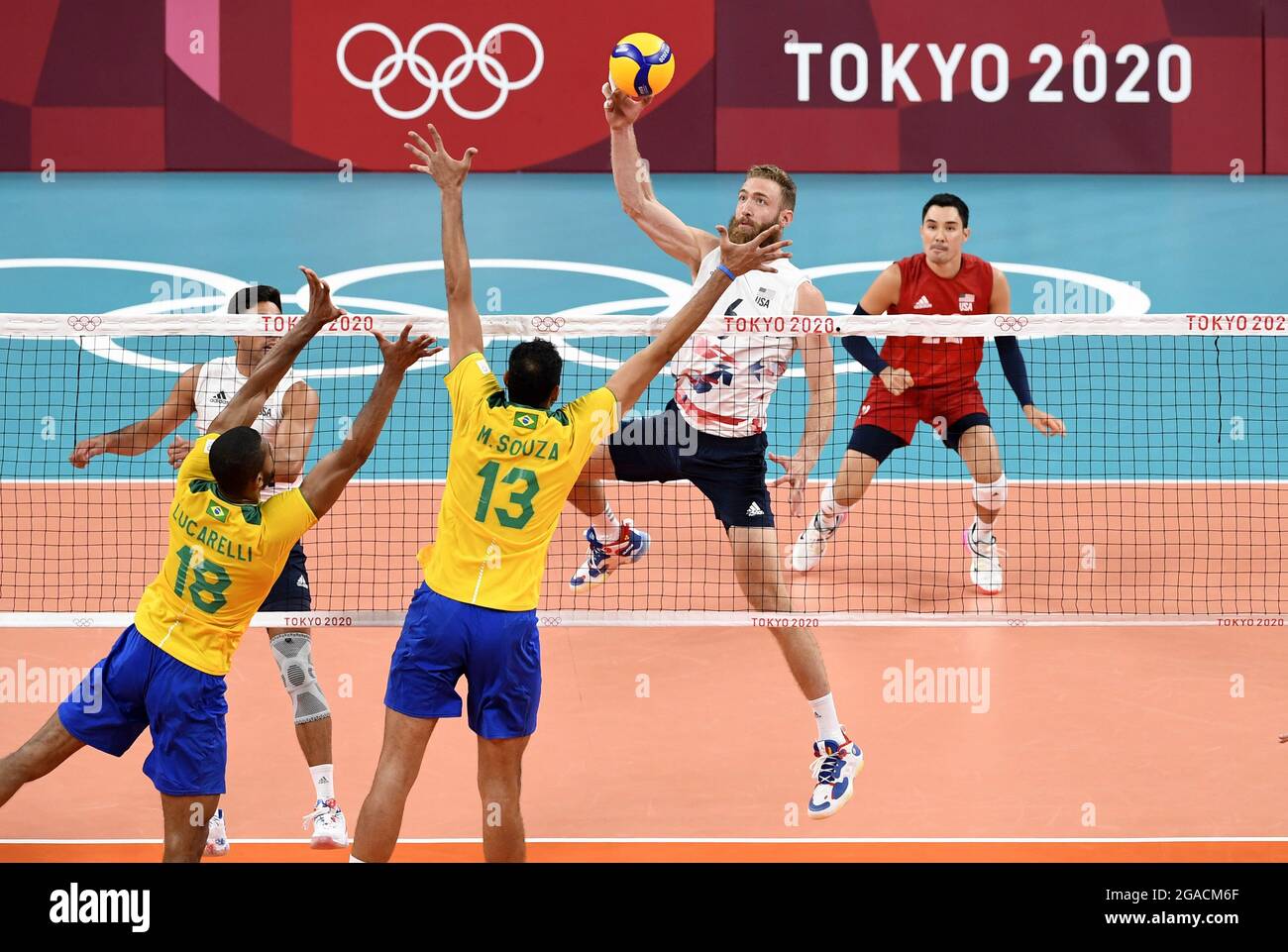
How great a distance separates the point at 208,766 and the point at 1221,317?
5.34m

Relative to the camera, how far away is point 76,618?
7.48 m

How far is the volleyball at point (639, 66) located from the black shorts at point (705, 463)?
177 cm

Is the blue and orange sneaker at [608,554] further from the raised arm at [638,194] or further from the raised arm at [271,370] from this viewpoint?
the raised arm at [271,370]

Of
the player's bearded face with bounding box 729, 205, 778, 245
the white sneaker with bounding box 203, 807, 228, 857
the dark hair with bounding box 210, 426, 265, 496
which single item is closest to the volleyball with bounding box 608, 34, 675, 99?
the player's bearded face with bounding box 729, 205, 778, 245

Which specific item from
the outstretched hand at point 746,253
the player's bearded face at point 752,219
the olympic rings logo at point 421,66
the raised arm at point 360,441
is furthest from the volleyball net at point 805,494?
the olympic rings logo at point 421,66

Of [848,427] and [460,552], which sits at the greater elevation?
[848,427]

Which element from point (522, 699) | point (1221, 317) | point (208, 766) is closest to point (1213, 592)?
point (1221, 317)

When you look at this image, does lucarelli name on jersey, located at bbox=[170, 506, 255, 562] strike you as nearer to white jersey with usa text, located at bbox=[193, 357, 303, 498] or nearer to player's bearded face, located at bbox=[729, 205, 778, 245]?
white jersey with usa text, located at bbox=[193, 357, 303, 498]

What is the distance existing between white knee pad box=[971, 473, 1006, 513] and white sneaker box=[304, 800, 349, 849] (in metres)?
5.32

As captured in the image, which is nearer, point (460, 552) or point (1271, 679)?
point (460, 552)

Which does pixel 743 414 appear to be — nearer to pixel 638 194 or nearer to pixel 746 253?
pixel 638 194

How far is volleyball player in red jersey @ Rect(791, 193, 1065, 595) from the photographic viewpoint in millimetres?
10891

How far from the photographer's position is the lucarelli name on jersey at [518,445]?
6.22m
